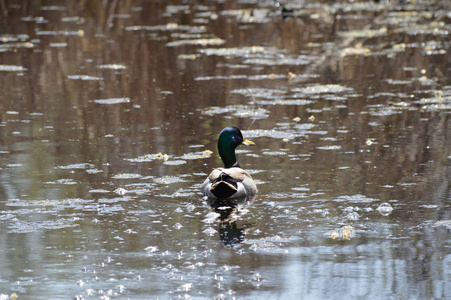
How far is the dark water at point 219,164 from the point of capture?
6203 mm

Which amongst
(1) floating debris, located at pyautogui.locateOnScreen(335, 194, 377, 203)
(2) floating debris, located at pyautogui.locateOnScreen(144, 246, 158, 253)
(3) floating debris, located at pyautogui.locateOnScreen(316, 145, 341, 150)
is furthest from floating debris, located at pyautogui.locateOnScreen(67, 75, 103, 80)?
(2) floating debris, located at pyautogui.locateOnScreen(144, 246, 158, 253)

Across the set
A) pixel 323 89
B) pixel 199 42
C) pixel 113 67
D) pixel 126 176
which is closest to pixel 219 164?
pixel 126 176

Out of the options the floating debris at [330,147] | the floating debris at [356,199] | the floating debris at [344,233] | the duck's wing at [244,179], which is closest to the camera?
the floating debris at [344,233]

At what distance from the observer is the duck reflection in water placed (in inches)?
277

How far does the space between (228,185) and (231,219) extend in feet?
1.89

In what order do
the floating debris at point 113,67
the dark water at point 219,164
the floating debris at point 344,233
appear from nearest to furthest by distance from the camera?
the dark water at point 219,164 < the floating debris at point 344,233 < the floating debris at point 113,67

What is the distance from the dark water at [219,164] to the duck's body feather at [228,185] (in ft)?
0.49

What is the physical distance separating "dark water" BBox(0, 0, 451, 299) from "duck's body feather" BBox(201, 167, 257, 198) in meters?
0.15

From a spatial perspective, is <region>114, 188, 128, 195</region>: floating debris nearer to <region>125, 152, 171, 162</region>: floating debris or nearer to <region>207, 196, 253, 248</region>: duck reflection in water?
<region>207, 196, 253, 248</region>: duck reflection in water

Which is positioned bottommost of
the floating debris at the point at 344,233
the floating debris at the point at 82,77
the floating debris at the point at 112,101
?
the floating debris at the point at 344,233

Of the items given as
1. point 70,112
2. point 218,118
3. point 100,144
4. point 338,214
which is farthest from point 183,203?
point 70,112

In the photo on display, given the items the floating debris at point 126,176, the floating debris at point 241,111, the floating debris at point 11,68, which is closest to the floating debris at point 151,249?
the floating debris at point 126,176

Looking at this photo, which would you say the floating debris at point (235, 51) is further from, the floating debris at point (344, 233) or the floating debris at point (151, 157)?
the floating debris at point (344, 233)

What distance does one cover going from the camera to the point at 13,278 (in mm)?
6145
